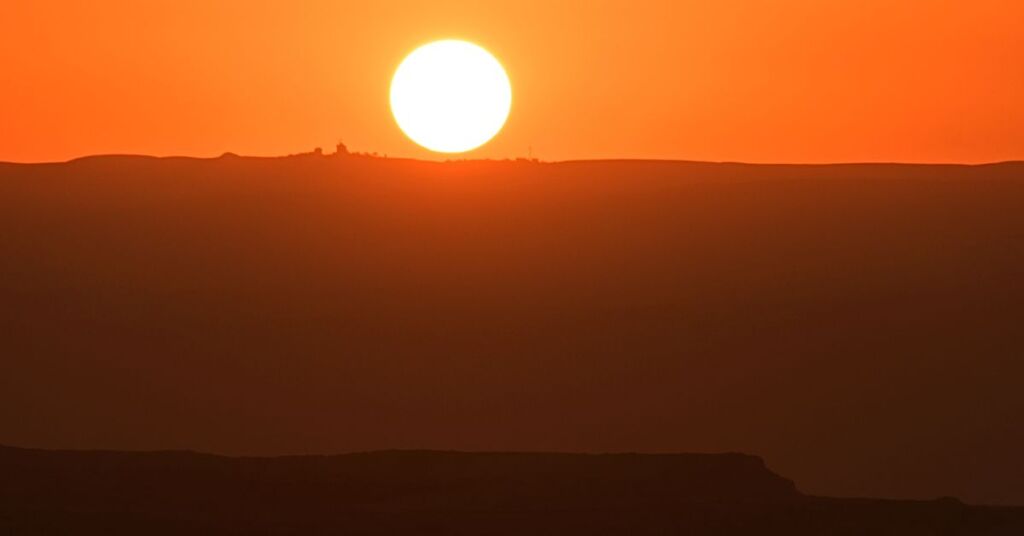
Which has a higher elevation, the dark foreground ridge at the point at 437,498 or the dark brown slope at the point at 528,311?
the dark brown slope at the point at 528,311

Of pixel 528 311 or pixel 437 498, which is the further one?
pixel 528 311

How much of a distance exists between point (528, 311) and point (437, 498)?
25.6m

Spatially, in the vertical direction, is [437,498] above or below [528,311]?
below

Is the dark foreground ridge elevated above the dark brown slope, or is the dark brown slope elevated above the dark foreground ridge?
the dark brown slope

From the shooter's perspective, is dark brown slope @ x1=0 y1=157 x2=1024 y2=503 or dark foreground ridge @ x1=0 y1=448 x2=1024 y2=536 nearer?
dark foreground ridge @ x1=0 y1=448 x2=1024 y2=536

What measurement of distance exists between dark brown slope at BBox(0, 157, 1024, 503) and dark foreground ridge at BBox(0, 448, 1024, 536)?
15.2 metres

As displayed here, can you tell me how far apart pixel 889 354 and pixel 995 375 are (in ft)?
7.33

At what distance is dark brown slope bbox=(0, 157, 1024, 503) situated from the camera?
46.2 metres

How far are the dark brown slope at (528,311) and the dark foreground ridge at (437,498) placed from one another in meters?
15.2

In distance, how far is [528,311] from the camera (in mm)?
53188

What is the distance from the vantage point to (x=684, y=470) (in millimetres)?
29500

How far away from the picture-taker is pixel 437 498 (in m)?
27.7

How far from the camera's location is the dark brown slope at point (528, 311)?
4622 cm

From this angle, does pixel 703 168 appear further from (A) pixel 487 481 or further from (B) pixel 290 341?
(A) pixel 487 481
